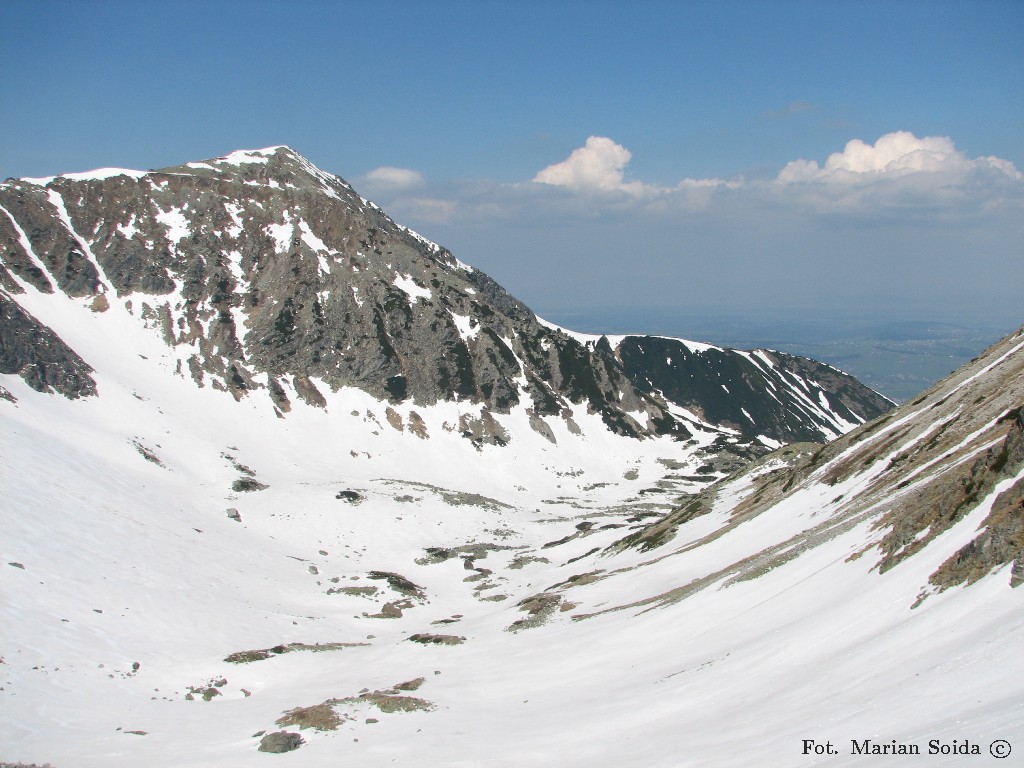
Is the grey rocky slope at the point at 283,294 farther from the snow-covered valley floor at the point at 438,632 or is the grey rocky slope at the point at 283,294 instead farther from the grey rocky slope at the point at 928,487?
the grey rocky slope at the point at 928,487

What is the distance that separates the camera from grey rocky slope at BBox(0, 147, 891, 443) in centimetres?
12575

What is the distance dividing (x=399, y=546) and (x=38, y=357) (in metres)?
63.6

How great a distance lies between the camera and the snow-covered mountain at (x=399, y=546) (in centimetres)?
1930

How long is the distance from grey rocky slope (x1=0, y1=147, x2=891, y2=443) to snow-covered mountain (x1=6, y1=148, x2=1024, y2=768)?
0.74 metres

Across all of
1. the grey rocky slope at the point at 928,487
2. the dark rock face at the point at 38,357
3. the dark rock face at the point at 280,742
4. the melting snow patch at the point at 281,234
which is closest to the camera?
the grey rocky slope at the point at 928,487

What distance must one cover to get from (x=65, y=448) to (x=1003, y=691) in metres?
83.6

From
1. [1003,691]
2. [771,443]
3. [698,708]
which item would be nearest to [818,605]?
[698,708]

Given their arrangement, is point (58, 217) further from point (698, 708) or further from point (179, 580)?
point (698, 708)

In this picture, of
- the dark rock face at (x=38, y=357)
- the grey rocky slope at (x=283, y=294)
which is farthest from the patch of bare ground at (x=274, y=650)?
the grey rocky slope at (x=283, y=294)

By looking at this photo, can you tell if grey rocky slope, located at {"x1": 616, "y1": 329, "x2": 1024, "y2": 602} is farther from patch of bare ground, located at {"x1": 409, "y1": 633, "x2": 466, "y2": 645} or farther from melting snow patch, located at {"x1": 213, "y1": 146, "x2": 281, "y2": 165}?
melting snow patch, located at {"x1": 213, "y1": 146, "x2": 281, "y2": 165}

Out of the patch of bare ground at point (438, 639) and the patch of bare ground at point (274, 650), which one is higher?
the patch of bare ground at point (274, 650)

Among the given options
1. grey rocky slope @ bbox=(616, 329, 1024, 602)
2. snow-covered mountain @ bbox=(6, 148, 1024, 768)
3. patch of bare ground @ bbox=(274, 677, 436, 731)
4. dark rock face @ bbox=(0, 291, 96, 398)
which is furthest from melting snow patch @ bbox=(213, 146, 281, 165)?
patch of bare ground @ bbox=(274, 677, 436, 731)

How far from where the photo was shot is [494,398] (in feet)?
467

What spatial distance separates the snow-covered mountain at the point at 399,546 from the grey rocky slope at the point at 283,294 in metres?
0.74
